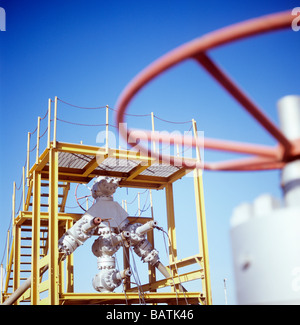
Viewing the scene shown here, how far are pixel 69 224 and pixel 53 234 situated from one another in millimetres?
3370

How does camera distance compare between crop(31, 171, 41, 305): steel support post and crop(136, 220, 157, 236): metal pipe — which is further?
crop(136, 220, 157, 236): metal pipe

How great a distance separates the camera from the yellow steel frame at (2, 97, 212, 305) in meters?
9.26

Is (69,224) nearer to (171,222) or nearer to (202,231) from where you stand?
(171,222)

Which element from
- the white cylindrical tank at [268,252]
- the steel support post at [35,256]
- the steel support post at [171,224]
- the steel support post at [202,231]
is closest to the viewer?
the white cylindrical tank at [268,252]

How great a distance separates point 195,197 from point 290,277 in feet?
28.9

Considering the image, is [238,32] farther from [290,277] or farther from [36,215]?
[36,215]

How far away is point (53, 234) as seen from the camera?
30.0 ft

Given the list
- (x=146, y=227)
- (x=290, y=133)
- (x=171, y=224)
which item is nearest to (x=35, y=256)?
(x=146, y=227)

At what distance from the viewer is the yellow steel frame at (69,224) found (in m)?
9.26

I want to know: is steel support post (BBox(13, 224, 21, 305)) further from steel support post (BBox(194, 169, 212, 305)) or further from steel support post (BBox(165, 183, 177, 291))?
steel support post (BBox(194, 169, 212, 305))

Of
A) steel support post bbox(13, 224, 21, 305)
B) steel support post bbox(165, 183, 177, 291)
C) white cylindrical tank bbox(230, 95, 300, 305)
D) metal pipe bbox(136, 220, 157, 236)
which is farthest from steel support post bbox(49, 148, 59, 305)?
white cylindrical tank bbox(230, 95, 300, 305)

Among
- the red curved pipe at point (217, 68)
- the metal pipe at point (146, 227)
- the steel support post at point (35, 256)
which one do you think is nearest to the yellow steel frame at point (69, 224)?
the steel support post at point (35, 256)

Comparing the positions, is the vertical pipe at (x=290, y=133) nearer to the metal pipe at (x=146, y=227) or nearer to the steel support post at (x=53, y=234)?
the steel support post at (x=53, y=234)
